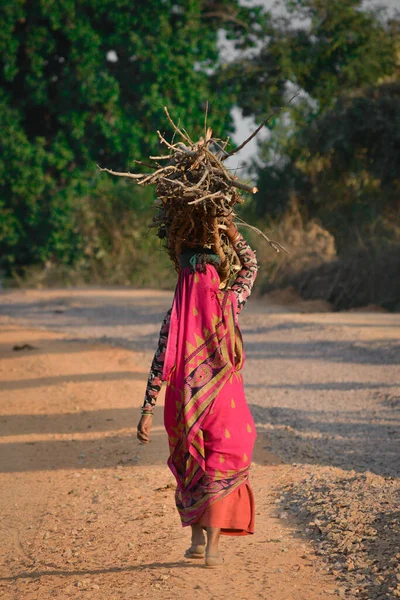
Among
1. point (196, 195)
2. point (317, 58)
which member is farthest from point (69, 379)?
point (317, 58)

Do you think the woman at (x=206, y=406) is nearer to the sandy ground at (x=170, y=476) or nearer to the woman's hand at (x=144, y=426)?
the woman's hand at (x=144, y=426)

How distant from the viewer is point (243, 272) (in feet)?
14.9

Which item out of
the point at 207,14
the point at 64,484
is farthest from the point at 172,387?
the point at 207,14

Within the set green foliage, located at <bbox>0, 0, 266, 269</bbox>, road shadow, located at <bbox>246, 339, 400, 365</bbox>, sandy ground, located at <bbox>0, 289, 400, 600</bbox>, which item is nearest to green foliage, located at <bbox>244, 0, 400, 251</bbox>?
green foliage, located at <bbox>0, 0, 266, 269</bbox>

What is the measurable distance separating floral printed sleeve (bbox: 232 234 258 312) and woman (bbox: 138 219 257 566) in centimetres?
6

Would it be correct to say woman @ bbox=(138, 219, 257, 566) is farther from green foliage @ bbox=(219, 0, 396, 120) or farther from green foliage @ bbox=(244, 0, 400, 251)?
green foliage @ bbox=(219, 0, 396, 120)

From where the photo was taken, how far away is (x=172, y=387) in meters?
4.32

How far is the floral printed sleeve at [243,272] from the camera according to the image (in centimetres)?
445

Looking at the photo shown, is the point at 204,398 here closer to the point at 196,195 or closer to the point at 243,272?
the point at 243,272

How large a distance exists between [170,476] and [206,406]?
6.68ft

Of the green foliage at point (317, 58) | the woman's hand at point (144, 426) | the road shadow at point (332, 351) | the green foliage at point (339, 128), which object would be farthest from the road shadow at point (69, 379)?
the green foliage at point (317, 58)

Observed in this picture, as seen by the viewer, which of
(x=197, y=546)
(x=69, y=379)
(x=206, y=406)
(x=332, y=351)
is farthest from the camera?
(x=332, y=351)

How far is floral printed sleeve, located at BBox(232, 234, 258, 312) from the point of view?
14.6 feet

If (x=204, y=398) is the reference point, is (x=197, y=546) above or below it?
below
